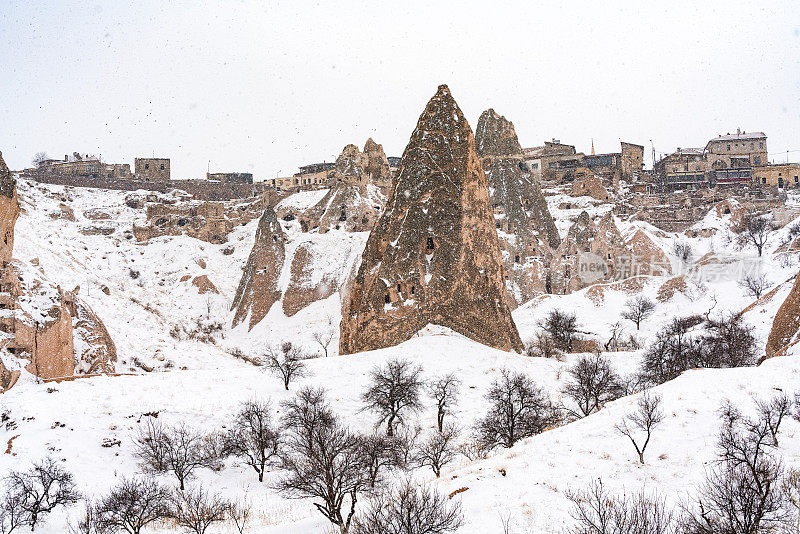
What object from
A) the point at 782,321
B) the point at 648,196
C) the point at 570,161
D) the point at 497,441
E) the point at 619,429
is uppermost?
the point at 570,161

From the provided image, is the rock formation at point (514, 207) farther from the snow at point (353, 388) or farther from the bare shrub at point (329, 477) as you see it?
the bare shrub at point (329, 477)

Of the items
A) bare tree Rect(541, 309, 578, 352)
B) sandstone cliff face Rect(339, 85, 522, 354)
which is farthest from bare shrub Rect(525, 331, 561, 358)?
sandstone cliff face Rect(339, 85, 522, 354)

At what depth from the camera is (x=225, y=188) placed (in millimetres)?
105875

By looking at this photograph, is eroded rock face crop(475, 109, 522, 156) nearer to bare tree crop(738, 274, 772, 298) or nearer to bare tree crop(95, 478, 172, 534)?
bare tree crop(738, 274, 772, 298)

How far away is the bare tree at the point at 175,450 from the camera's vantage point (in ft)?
75.7

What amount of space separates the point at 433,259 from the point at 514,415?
16.5 metres

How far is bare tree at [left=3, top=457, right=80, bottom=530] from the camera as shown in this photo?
57.7ft

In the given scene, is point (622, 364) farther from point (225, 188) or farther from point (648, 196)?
point (225, 188)

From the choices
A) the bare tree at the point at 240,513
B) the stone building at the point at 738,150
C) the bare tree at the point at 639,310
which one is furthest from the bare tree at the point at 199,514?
the stone building at the point at 738,150

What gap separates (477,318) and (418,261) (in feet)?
18.5

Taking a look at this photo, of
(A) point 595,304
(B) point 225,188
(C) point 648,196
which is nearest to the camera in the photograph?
(A) point 595,304

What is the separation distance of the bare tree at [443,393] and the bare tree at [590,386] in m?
5.79

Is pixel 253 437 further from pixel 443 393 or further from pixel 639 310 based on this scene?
pixel 639 310

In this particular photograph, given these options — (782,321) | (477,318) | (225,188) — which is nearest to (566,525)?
(782,321)
